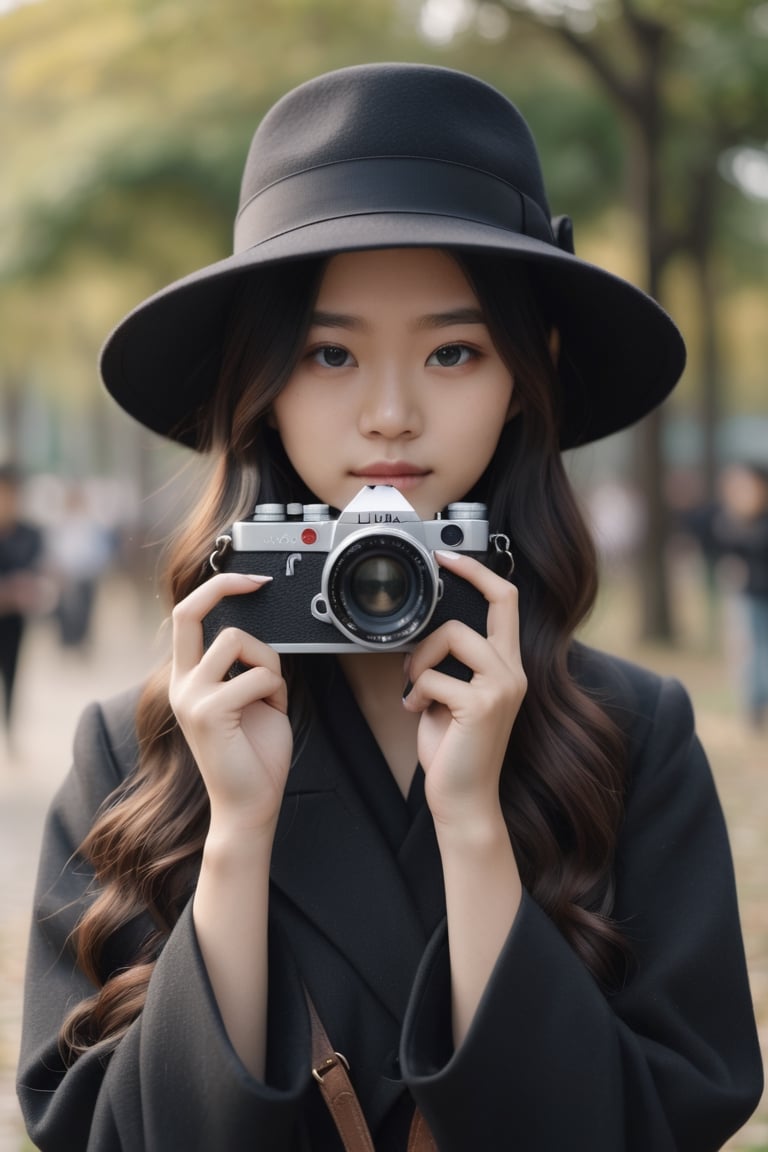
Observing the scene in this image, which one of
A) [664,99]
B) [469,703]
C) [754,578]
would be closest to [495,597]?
[469,703]

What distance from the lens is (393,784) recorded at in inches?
85.7

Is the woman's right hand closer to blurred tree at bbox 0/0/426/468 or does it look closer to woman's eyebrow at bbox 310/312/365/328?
woman's eyebrow at bbox 310/312/365/328

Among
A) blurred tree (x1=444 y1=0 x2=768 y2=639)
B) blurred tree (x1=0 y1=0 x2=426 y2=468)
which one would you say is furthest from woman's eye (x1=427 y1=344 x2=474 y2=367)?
blurred tree (x1=0 y1=0 x2=426 y2=468)

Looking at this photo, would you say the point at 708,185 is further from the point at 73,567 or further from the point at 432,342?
the point at 432,342

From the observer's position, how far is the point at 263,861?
187 centimetres

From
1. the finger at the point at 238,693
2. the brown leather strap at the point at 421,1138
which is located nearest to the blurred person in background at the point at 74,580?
the finger at the point at 238,693

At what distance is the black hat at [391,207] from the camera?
1980mm

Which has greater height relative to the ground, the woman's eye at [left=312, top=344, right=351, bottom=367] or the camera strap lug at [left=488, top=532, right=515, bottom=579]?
the woman's eye at [left=312, top=344, right=351, bottom=367]

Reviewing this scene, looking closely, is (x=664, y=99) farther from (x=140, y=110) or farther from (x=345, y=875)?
(x=345, y=875)

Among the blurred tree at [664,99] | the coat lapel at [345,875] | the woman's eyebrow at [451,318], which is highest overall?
the blurred tree at [664,99]

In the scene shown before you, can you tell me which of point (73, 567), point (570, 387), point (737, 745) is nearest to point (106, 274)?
point (73, 567)

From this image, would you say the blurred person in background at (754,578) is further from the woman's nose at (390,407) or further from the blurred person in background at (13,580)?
the woman's nose at (390,407)

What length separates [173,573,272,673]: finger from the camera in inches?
75.4

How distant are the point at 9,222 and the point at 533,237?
13.5 meters
